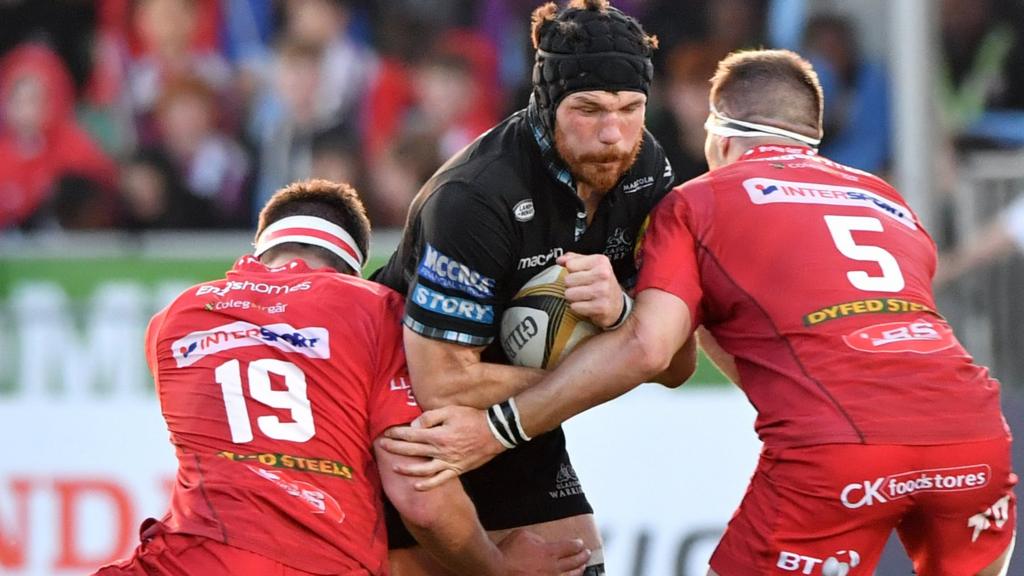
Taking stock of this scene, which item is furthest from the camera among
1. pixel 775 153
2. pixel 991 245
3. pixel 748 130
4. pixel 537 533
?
pixel 991 245

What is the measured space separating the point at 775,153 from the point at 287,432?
5.66ft

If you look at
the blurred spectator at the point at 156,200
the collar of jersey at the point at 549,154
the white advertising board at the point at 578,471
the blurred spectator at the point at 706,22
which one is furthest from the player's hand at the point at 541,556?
the blurred spectator at the point at 156,200

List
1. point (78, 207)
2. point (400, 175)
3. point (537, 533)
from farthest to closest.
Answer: point (78, 207), point (400, 175), point (537, 533)

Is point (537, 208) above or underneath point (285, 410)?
above

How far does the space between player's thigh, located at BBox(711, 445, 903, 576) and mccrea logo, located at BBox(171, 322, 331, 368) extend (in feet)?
4.31

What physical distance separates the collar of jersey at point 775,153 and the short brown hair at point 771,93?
0.09 metres

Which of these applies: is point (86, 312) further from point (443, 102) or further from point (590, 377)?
point (590, 377)

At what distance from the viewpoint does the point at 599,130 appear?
4.58m

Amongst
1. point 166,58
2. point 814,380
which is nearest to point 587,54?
point 814,380

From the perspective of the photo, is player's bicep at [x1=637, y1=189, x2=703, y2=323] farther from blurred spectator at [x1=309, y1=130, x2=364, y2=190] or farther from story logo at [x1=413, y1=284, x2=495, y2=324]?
blurred spectator at [x1=309, y1=130, x2=364, y2=190]

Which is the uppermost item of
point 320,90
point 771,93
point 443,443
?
point 320,90

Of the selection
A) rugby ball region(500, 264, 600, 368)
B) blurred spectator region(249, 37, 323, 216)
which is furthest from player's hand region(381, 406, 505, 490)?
blurred spectator region(249, 37, 323, 216)

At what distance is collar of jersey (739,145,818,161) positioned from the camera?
4.87 meters

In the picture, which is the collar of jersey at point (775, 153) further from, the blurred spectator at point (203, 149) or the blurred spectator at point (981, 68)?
the blurred spectator at point (203, 149)
